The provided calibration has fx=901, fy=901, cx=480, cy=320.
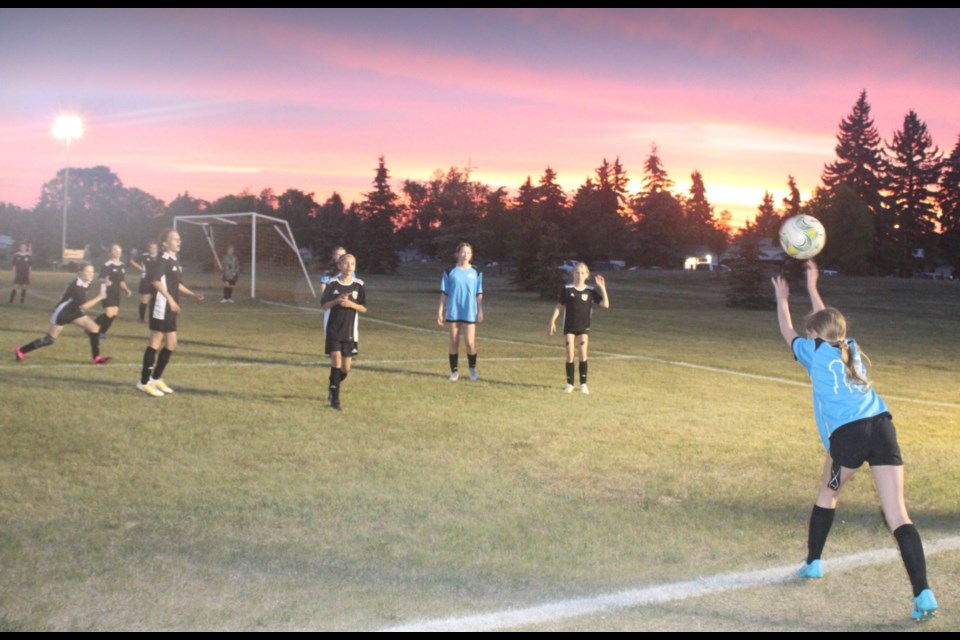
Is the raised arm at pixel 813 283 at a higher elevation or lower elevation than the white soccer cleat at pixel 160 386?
higher

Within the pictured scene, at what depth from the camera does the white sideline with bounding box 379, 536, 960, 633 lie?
4.72 m

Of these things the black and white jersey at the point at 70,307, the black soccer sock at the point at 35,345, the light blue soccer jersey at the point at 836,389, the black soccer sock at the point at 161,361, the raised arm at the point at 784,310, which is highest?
the raised arm at the point at 784,310

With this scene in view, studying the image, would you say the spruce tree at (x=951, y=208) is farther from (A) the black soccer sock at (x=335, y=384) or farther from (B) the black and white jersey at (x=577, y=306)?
(A) the black soccer sock at (x=335, y=384)

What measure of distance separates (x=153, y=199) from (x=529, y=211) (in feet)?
290

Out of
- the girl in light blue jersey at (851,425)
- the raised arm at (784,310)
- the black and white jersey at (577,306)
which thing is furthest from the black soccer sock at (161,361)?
the girl in light blue jersey at (851,425)

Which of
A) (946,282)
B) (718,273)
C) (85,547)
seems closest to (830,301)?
(946,282)

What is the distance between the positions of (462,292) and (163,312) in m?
4.63

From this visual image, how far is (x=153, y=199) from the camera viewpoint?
15862 cm

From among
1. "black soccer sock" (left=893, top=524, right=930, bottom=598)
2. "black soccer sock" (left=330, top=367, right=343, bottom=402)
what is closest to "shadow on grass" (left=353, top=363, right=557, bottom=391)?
"black soccer sock" (left=330, top=367, right=343, bottom=402)

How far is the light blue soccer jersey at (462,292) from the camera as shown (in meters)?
14.3

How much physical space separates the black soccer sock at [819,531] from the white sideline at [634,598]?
0.21 m

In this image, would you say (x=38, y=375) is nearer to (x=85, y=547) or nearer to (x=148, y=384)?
(x=148, y=384)

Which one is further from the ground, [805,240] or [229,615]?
[805,240]

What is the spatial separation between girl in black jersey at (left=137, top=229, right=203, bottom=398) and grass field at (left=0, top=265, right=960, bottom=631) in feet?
1.25
